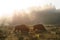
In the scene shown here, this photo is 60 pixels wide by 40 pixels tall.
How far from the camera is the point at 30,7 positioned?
10.4 ft

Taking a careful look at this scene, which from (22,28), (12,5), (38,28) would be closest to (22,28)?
(22,28)

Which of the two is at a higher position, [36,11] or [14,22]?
[36,11]

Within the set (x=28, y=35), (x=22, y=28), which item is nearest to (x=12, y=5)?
(x=22, y=28)

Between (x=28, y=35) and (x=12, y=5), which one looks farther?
(x=12, y=5)

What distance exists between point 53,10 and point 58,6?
14 centimetres

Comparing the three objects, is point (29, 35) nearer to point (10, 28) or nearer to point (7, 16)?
point (10, 28)

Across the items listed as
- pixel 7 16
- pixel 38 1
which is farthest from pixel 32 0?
pixel 7 16

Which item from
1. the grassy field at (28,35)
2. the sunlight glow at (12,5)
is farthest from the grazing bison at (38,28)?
the sunlight glow at (12,5)

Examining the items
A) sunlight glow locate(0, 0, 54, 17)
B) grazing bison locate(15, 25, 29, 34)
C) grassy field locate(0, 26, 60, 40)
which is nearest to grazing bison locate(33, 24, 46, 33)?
grassy field locate(0, 26, 60, 40)

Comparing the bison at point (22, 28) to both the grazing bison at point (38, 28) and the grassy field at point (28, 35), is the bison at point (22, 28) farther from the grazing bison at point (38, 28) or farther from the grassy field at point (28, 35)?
the grazing bison at point (38, 28)

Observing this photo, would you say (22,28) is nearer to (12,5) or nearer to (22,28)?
(22,28)

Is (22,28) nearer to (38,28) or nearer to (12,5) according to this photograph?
(38,28)

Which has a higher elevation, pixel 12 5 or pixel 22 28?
pixel 12 5

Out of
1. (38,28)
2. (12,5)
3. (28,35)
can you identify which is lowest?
(28,35)
